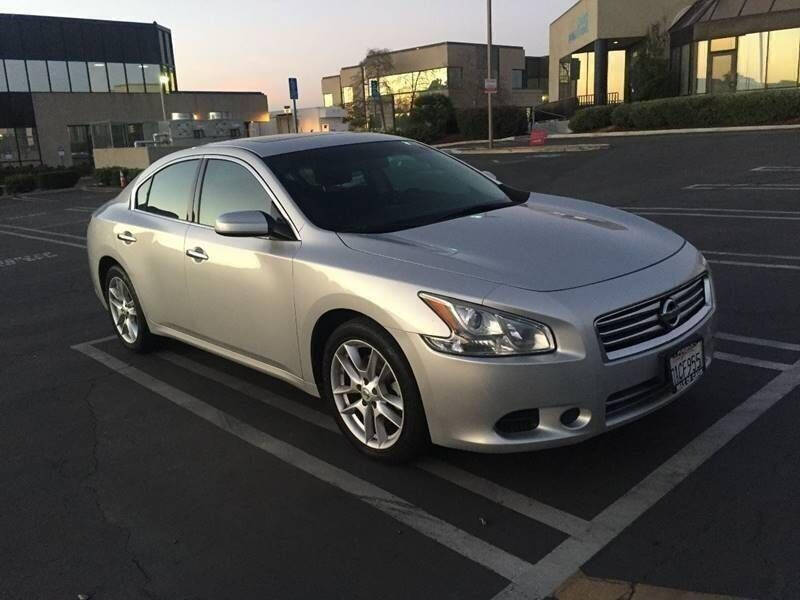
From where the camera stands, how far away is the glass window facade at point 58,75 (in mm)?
44656

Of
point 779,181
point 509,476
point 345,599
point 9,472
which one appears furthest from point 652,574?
point 779,181

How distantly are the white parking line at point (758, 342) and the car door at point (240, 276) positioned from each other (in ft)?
10.5

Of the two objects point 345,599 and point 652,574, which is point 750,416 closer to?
point 652,574

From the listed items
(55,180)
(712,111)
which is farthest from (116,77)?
(712,111)

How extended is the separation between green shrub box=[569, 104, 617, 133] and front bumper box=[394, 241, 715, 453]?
30612mm

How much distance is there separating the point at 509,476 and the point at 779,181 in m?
12.3

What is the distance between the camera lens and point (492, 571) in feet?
9.07

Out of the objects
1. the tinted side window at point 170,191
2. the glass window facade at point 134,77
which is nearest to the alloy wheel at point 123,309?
the tinted side window at point 170,191

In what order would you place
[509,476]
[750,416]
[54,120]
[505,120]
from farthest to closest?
1. [54,120]
2. [505,120]
3. [750,416]
4. [509,476]

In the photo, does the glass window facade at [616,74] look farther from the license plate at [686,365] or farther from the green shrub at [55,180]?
the license plate at [686,365]

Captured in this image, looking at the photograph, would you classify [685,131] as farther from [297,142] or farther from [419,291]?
[419,291]

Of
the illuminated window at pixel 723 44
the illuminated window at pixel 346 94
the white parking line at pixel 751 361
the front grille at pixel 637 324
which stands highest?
the illuminated window at pixel 346 94

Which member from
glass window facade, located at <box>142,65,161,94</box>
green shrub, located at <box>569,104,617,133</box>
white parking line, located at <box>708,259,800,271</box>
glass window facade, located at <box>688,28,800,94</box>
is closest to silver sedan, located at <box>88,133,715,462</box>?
white parking line, located at <box>708,259,800,271</box>

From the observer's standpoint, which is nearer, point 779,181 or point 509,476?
point 509,476
